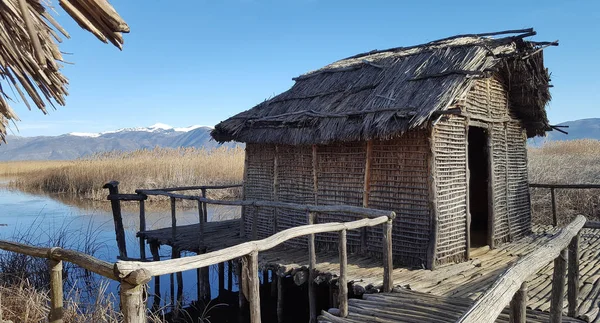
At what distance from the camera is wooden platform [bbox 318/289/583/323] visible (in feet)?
15.2

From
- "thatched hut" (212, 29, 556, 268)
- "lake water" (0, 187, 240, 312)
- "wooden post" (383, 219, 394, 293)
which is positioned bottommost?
"lake water" (0, 187, 240, 312)

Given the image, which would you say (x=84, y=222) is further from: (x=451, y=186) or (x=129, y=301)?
(x=129, y=301)

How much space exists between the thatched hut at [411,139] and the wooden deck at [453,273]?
1.16ft

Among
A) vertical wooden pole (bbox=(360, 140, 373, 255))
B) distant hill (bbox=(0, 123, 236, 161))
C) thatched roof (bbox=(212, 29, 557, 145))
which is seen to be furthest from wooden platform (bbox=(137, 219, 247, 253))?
distant hill (bbox=(0, 123, 236, 161))

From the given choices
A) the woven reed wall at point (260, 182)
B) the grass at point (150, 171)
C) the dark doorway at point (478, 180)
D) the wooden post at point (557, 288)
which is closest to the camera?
the wooden post at point (557, 288)

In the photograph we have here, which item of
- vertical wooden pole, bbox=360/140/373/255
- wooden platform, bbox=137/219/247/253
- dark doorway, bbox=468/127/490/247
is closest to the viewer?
vertical wooden pole, bbox=360/140/373/255

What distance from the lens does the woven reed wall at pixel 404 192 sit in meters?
6.81

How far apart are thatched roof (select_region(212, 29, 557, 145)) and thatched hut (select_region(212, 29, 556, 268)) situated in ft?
0.07

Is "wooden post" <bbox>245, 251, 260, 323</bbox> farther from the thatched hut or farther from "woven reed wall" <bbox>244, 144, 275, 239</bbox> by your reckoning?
"woven reed wall" <bbox>244, 144, 275, 239</bbox>

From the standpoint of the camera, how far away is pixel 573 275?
4.55 meters

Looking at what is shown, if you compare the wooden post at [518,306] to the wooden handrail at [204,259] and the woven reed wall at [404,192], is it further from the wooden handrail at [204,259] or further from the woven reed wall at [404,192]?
the woven reed wall at [404,192]

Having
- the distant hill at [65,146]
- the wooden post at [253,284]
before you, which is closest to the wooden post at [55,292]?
the wooden post at [253,284]

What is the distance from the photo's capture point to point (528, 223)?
946cm

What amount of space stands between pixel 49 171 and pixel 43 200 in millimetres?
3846
